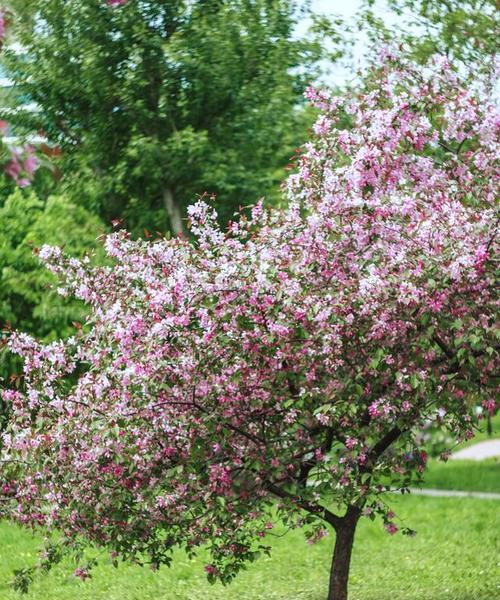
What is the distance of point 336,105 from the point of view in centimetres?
965

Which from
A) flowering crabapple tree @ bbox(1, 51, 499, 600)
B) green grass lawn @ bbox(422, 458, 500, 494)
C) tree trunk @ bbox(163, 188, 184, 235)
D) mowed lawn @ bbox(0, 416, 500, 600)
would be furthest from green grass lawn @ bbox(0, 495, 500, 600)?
tree trunk @ bbox(163, 188, 184, 235)

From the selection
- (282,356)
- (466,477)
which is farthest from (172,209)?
(282,356)

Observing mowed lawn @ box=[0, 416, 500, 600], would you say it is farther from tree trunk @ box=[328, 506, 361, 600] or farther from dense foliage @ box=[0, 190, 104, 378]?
dense foliage @ box=[0, 190, 104, 378]

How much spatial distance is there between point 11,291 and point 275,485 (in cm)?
1194

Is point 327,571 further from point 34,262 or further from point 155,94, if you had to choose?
point 155,94

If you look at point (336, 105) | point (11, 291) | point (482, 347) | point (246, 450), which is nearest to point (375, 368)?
point (482, 347)

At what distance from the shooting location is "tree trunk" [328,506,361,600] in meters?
10.0

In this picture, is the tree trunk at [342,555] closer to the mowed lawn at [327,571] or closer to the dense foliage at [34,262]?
the mowed lawn at [327,571]

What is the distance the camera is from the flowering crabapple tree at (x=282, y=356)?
7.91m

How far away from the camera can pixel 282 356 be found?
795 centimetres

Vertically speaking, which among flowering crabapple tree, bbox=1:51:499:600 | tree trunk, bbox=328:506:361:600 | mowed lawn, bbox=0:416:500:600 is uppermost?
flowering crabapple tree, bbox=1:51:499:600

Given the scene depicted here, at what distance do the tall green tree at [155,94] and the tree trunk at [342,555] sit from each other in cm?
1429

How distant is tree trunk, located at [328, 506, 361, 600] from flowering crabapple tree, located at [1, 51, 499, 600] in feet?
2.77

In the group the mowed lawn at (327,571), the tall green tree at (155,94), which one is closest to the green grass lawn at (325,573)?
the mowed lawn at (327,571)
